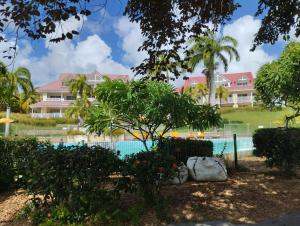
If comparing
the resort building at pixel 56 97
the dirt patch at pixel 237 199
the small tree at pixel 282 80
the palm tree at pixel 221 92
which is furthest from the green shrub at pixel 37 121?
the dirt patch at pixel 237 199

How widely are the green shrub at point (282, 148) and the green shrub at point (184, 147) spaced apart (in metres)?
1.61

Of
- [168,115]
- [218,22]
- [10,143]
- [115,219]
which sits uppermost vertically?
[218,22]

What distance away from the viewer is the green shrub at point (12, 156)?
10750mm

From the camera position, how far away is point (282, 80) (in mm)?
24000

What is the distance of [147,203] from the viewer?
26.8 feet

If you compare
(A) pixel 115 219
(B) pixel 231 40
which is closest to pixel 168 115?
(A) pixel 115 219

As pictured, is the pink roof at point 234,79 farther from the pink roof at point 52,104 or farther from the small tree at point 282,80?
the small tree at point 282,80

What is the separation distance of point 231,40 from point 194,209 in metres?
42.6

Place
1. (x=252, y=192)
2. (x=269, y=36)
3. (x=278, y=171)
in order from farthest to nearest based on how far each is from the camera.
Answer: (x=278, y=171)
(x=269, y=36)
(x=252, y=192)

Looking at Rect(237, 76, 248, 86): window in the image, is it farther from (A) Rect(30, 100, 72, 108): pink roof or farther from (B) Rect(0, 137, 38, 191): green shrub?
(B) Rect(0, 137, 38, 191): green shrub

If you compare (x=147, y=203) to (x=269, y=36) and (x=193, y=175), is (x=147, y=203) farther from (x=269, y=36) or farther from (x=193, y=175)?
(x=269, y=36)

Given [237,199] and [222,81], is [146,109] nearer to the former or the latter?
[237,199]

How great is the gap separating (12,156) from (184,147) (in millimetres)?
4653

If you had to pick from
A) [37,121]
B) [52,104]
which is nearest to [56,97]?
[52,104]
